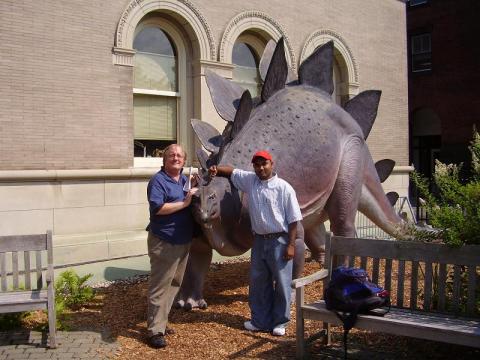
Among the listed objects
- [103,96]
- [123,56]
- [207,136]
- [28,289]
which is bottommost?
[28,289]

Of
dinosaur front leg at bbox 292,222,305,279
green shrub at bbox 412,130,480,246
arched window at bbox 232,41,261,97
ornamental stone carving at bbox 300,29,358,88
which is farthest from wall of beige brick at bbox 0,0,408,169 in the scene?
green shrub at bbox 412,130,480,246

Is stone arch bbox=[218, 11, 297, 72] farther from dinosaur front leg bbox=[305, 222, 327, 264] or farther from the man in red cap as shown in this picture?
the man in red cap

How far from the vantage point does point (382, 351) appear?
13.8ft

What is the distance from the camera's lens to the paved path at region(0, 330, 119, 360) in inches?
167

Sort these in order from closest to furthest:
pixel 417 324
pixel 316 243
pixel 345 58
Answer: pixel 417 324, pixel 316 243, pixel 345 58

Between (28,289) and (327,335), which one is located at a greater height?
(28,289)

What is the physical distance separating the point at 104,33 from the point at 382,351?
23.5 feet

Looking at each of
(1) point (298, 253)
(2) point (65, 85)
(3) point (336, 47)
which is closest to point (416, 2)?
(3) point (336, 47)

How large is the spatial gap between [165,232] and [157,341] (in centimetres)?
89

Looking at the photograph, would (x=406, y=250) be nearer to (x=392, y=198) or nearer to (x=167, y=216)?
(x=167, y=216)

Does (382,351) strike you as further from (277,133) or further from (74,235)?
(74,235)

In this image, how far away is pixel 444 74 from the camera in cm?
2386

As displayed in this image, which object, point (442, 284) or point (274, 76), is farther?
point (274, 76)

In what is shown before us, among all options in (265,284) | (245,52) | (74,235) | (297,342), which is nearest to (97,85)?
(74,235)
